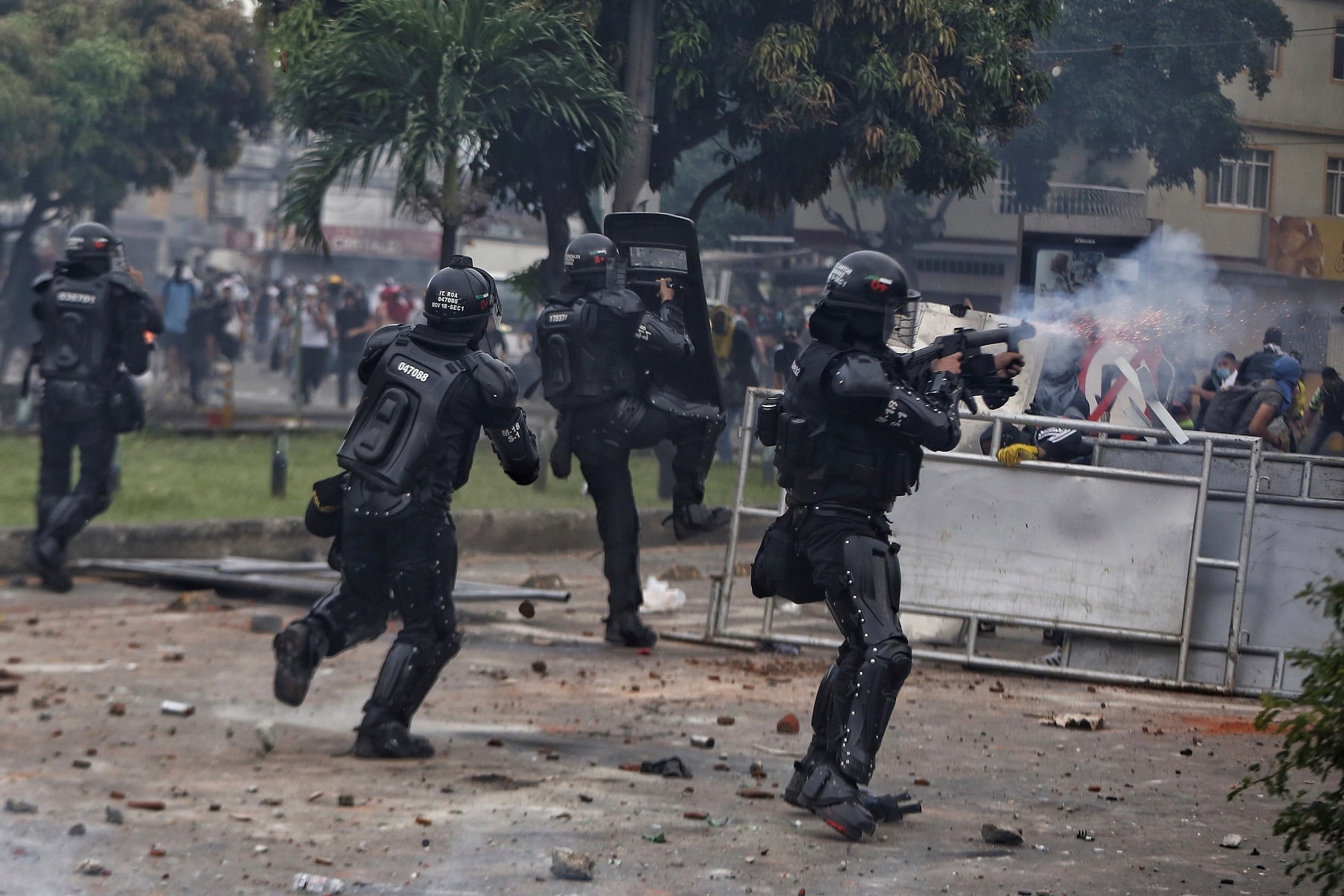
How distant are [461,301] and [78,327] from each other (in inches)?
172

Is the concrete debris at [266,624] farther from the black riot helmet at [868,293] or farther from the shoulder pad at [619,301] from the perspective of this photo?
the black riot helmet at [868,293]

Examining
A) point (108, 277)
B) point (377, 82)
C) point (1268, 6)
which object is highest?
point (1268, 6)

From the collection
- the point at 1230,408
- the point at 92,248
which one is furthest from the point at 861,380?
the point at 1230,408

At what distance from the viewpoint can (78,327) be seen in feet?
31.4

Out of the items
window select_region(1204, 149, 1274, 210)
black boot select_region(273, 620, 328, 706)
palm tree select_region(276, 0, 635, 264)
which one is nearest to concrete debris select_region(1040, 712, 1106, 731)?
black boot select_region(273, 620, 328, 706)

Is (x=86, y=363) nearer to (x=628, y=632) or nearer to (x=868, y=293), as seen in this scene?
(x=628, y=632)

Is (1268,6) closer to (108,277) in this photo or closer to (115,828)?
(108,277)

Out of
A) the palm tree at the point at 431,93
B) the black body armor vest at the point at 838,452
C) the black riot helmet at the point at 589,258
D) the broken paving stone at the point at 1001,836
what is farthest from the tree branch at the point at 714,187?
the broken paving stone at the point at 1001,836

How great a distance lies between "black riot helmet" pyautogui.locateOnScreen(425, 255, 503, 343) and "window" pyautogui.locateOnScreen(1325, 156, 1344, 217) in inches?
563

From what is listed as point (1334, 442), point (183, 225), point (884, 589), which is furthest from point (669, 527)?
point (183, 225)

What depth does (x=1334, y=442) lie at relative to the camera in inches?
553

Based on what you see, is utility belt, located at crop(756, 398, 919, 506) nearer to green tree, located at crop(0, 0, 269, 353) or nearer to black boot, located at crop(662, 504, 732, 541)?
black boot, located at crop(662, 504, 732, 541)

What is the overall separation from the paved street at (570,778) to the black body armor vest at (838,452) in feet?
3.44

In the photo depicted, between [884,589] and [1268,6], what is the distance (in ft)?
45.9
